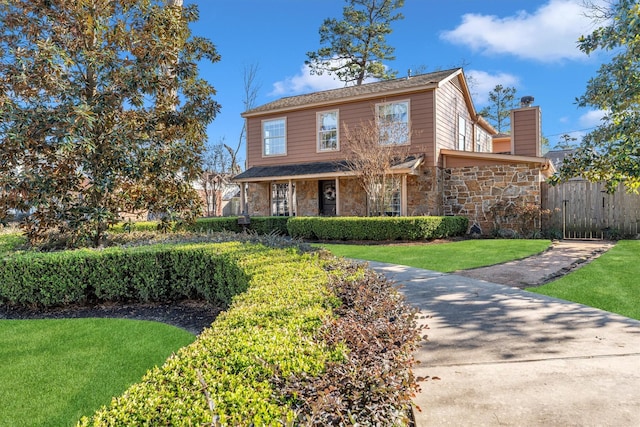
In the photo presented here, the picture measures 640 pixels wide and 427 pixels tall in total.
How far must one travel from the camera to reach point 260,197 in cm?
1753

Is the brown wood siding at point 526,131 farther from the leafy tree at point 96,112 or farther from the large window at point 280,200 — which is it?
the leafy tree at point 96,112

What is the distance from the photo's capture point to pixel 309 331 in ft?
6.77

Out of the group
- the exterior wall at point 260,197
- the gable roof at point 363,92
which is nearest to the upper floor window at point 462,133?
the gable roof at point 363,92

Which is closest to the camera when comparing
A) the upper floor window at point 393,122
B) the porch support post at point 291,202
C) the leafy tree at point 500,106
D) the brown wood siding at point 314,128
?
the brown wood siding at point 314,128

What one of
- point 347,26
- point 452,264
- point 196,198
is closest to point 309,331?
point 452,264

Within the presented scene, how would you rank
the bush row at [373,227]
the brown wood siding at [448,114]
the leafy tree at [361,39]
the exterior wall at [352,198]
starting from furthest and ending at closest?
the leafy tree at [361,39] → the exterior wall at [352,198] → the brown wood siding at [448,114] → the bush row at [373,227]

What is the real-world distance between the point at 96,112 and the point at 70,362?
4795 millimetres

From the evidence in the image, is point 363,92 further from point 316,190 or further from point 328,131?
point 316,190

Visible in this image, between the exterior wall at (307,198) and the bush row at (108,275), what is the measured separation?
1059 cm

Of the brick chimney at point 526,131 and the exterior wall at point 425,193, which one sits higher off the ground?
the brick chimney at point 526,131

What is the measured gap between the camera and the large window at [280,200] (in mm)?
17125

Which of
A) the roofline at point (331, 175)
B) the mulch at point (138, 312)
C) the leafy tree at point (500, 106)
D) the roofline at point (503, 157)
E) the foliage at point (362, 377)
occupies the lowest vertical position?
the mulch at point (138, 312)

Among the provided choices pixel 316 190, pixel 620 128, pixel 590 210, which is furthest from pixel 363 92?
pixel 620 128

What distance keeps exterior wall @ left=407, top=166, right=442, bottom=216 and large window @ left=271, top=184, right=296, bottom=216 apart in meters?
5.57
